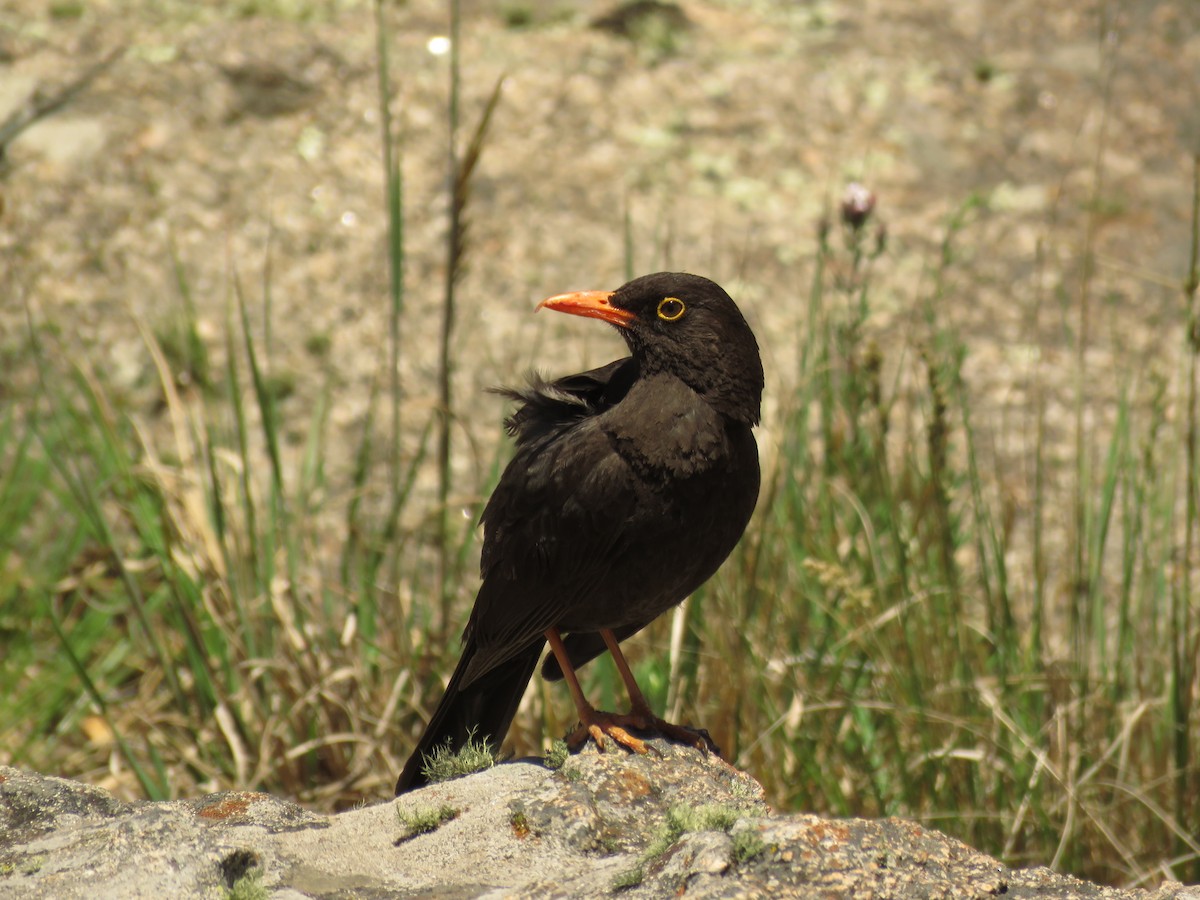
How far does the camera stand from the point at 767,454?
14.7 ft

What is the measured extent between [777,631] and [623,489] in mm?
1478

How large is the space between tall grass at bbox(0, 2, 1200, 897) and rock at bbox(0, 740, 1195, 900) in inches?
41.9

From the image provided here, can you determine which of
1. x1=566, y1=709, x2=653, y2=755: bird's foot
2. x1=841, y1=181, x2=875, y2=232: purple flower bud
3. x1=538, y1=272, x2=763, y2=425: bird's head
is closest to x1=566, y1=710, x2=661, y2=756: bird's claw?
x1=566, y1=709, x2=653, y2=755: bird's foot

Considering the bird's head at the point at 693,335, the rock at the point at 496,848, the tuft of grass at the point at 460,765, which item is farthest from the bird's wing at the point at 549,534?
the rock at the point at 496,848

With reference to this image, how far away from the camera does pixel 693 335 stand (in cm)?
313

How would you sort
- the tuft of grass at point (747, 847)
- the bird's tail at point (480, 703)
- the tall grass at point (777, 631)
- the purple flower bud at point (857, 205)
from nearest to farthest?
the tuft of grass at point (747, 847) < the bird's tail at point (480, 703) < the tall grass at point (777, 631) < the purple flower bud at point (857, 205)

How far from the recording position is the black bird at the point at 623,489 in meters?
2.98

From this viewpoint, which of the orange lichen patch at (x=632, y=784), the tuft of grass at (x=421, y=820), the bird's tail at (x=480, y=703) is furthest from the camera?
the bird's tail at (x=480, y=703)

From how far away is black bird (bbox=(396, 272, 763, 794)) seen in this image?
298 cm

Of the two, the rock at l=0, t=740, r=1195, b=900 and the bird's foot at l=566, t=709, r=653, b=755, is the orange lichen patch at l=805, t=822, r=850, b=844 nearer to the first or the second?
the rock at l=0, t=740, r=1195, b=900

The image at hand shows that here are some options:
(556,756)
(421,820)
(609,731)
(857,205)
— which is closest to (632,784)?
(556,756)

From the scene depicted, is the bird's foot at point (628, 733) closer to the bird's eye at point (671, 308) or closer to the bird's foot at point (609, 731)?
the bird's foot at point (609, 731)

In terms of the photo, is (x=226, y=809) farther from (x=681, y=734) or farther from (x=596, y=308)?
(x=596, y=308)

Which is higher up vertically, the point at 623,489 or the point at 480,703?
the point at 623,489
